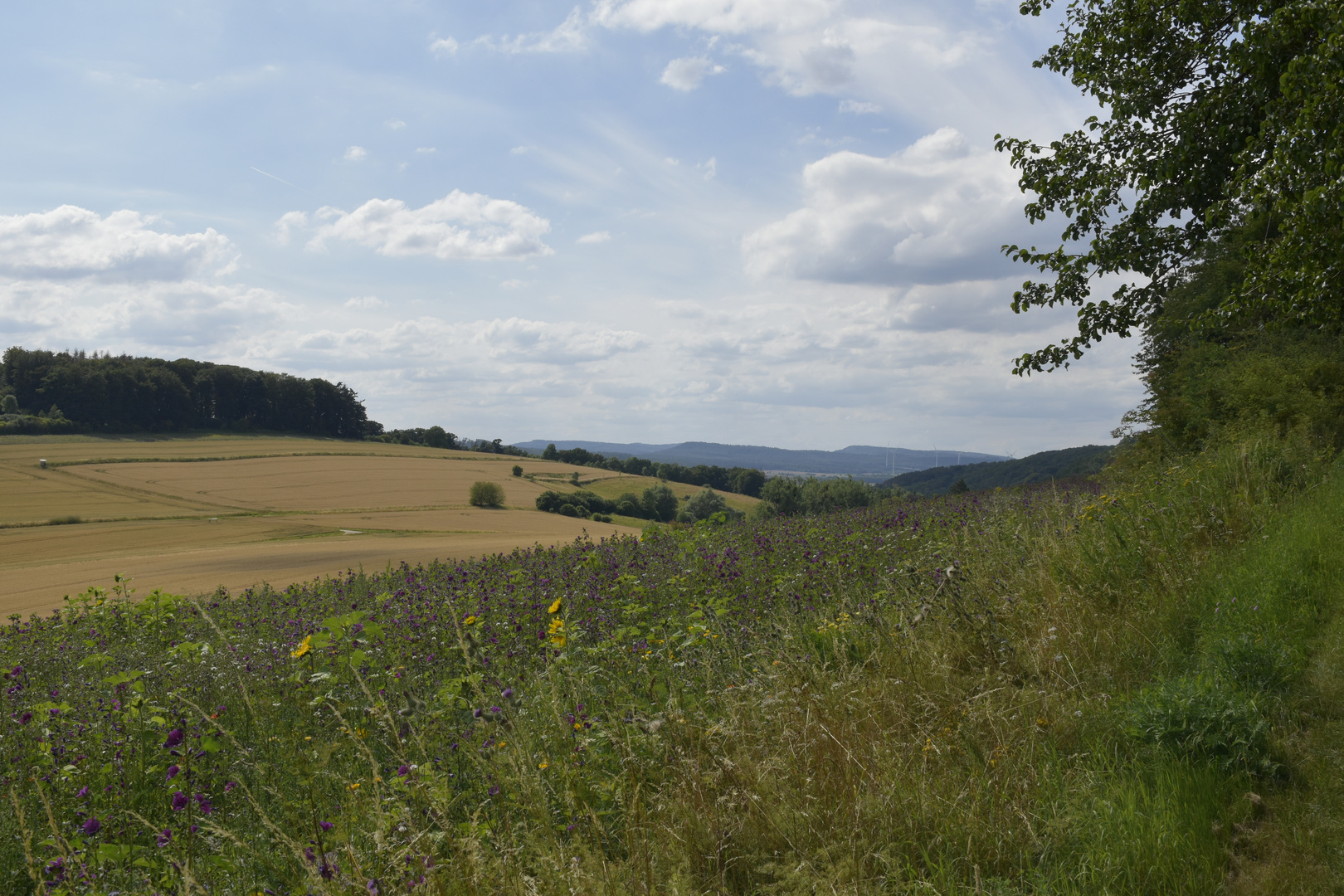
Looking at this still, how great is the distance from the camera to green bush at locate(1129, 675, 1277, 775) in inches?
119

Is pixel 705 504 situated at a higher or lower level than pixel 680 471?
lower

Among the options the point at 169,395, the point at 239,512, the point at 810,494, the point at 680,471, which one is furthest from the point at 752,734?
the point at 169,395

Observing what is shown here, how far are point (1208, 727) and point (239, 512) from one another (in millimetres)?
50250

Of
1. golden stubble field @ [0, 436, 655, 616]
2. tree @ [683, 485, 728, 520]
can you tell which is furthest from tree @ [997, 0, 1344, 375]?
tree @ [683, 485, 728, 520]

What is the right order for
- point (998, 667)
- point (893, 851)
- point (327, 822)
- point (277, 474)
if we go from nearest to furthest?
1. point (893, 851)
2. point (327, 822)
3. point (998, 667)
4. point (277, 474)

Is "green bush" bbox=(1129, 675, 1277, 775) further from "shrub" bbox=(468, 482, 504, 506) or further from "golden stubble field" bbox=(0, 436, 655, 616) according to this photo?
"shrub" bbox=(468, 482, 504, 506)

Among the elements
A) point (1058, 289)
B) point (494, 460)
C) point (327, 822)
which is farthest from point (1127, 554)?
point (494, 460)

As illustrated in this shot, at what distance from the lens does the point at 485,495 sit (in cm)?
5144

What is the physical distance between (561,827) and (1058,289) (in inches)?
503

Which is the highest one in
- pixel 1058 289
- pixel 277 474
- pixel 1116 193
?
pixel 1116 193

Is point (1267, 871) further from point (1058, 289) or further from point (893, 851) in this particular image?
point (1058, 289)

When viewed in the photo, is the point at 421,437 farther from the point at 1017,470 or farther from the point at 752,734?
the point at 752,734

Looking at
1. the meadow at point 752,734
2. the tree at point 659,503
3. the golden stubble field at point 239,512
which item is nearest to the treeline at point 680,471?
the golden stubble field at point 239,512

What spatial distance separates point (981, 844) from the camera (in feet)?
8.91
